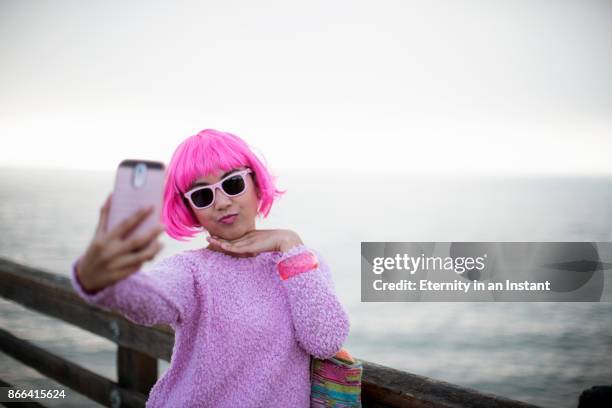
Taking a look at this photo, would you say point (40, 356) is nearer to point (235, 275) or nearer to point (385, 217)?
point (235, 275)

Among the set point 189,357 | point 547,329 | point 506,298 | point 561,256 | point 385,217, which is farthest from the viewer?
point 385,217

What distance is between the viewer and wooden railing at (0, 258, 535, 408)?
144 cm

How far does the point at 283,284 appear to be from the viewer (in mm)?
1459

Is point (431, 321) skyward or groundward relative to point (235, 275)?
groundward

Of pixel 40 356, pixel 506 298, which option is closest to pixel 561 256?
pixel 506 298

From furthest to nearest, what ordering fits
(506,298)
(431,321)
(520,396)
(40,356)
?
(506,298) → (431,321) → (520,396) → (40,356)

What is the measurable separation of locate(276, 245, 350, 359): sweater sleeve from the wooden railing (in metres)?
0.25

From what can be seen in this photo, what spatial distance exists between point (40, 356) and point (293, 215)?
47.3 m

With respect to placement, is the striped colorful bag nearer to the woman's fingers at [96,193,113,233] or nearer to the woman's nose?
the woman's nose

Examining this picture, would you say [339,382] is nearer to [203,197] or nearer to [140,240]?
[203,197]

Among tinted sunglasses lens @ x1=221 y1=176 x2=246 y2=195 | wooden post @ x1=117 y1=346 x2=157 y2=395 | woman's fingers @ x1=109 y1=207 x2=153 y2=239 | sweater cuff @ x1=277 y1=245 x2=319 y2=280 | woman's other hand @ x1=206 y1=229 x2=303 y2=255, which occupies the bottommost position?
wooden post @ x1=117 y1=346 x2=157 y2=395

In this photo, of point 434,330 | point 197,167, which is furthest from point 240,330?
point 434,330

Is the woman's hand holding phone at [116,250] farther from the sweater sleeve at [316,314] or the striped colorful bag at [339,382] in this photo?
the striped colorful bag at [339,382]

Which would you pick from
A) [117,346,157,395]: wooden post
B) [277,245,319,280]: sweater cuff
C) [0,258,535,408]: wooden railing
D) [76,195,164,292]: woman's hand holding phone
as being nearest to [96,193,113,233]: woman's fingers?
[76,195,164,292]: woman's hand holding phone
